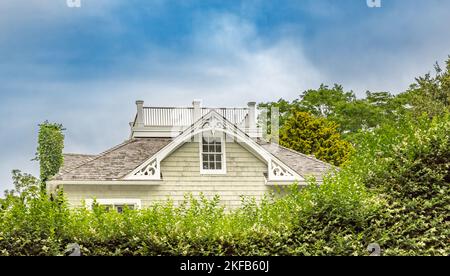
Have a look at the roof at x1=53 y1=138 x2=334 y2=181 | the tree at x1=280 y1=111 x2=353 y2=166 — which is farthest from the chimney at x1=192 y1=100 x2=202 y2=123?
the tree at x1=280 y1=111 x2=353 y2=166

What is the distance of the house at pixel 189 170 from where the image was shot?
22.8 meters

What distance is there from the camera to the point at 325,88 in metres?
44.1

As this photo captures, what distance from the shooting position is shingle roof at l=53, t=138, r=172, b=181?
22.8 meters

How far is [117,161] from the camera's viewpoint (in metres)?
24.2

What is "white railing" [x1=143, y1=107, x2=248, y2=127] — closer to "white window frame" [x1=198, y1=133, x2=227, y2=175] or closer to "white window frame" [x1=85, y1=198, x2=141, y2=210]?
"white window frame" [x1=198, y1=133, x2=227, y2=175]

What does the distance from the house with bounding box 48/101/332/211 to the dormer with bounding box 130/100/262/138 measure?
985 mm

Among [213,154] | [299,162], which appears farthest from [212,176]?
[299,162]

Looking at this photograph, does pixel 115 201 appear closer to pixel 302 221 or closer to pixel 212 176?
pixel 212 176

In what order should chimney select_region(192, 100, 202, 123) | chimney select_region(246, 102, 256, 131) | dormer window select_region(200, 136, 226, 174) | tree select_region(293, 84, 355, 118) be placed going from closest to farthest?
1. dormer window select_region(200, 136, 226, 174)
2. chimney select_region(192, 100, 202, 123)
3. chimney select_region(246, 102, 256, 131)
4. tree select_region(293, 84, 355, 118)

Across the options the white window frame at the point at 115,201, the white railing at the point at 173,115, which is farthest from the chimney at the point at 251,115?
the white window frame at the point at 115,201

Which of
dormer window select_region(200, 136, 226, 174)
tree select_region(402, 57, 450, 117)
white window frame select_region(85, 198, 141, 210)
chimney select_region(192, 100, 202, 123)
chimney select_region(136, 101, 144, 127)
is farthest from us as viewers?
tree select_region(402, 57, 450, 117)
